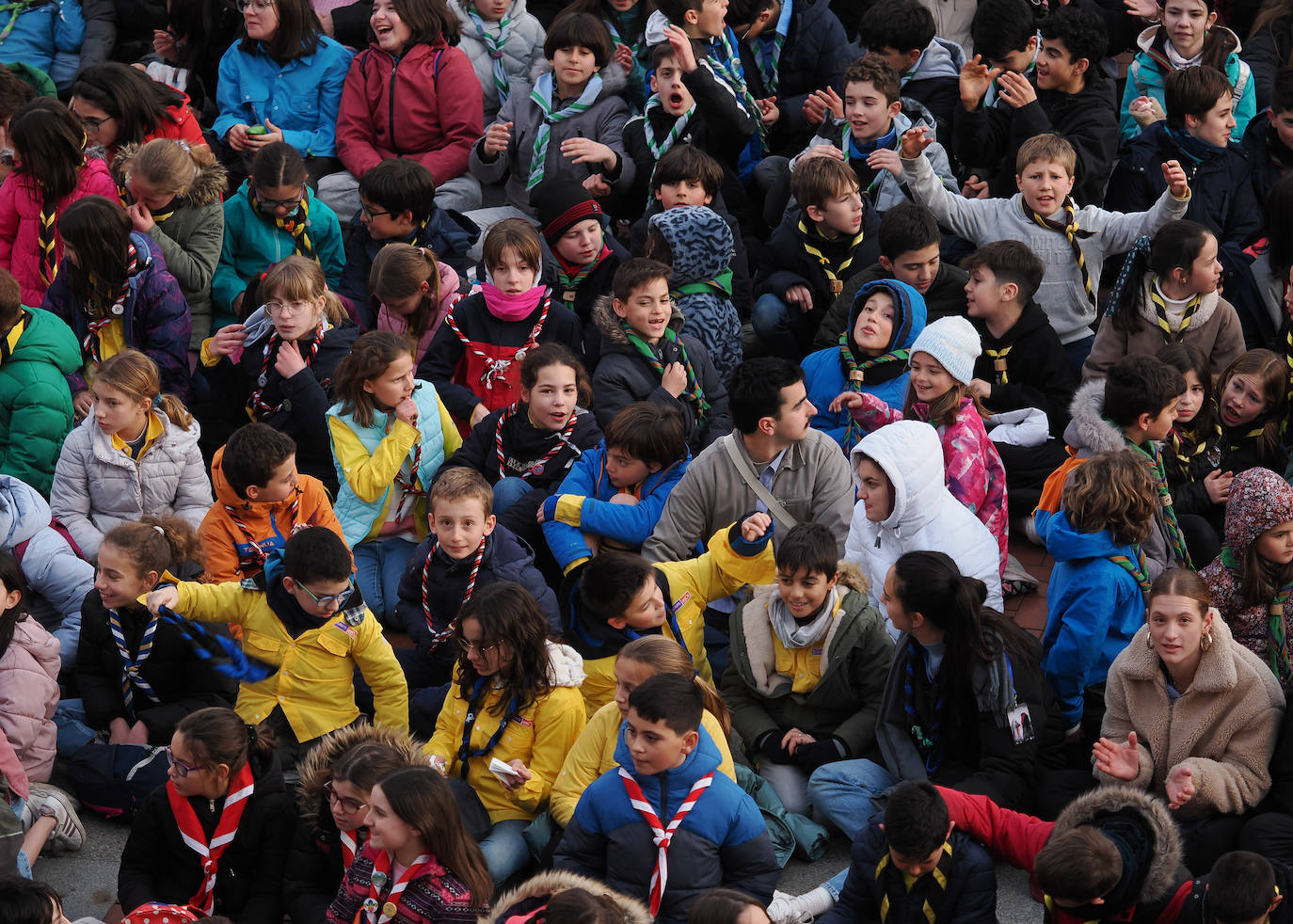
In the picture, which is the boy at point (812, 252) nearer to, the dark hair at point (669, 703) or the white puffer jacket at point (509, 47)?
the white puffer jacket at point (509, 47)

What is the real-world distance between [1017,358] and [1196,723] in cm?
253

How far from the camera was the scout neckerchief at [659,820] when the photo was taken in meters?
4.99

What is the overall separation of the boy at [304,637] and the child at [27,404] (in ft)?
5.15

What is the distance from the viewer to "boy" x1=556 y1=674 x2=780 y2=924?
4.99 m

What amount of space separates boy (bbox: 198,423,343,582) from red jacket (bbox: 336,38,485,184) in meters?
2.93

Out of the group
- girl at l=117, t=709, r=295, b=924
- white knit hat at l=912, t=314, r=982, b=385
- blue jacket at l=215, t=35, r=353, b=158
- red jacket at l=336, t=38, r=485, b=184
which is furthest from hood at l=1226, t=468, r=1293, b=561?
blue jacket at l=215, t=35, r=353, b=158

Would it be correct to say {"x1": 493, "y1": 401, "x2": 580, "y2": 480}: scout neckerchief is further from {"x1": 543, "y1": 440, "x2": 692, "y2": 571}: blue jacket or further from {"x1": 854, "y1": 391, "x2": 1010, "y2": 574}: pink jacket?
{"x1": 854, "y1": 391, "x2": 1010, "y2": 574}: pink jacket

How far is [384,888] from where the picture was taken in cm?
490

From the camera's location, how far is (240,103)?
30.7 ft

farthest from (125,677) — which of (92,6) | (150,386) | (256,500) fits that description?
(92,6)

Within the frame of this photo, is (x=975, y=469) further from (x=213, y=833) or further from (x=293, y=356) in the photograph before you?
(x=213, y=833)

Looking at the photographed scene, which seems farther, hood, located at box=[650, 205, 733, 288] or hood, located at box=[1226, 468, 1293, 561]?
hood, located at box=[650, 205, 733, 288]

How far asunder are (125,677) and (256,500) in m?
0.85

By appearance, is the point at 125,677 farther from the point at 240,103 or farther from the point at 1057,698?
the point at 240,103
